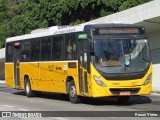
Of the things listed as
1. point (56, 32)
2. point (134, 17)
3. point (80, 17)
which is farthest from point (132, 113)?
point (80, 17)

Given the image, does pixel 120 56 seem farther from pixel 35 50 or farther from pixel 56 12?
pixel 56 12

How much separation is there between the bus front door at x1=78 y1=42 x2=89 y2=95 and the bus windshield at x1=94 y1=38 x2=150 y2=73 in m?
0.54

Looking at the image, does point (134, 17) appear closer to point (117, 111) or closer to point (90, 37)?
point (90, 37)

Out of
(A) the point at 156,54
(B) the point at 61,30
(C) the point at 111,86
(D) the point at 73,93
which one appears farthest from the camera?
(A) the point at 156,54

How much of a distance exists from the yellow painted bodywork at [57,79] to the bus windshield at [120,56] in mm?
351

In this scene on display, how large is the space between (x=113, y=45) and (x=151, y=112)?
345 centimetres

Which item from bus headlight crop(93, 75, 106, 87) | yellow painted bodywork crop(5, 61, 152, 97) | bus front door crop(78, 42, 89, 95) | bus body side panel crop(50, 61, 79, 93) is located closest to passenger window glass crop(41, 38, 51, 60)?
yellow painted bodywork crop(5, 61, 152, 97)

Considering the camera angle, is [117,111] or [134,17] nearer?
[117,111]

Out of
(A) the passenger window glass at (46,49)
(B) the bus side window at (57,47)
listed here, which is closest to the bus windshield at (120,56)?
(B) the bus side window at (57,47)

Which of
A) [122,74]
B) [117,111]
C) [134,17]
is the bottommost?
[117,111]

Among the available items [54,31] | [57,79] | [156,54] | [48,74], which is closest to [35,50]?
[48,74]

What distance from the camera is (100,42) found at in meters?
Result: 17.1

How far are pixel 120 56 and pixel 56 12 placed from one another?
3875cm

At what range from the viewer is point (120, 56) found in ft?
55.8
